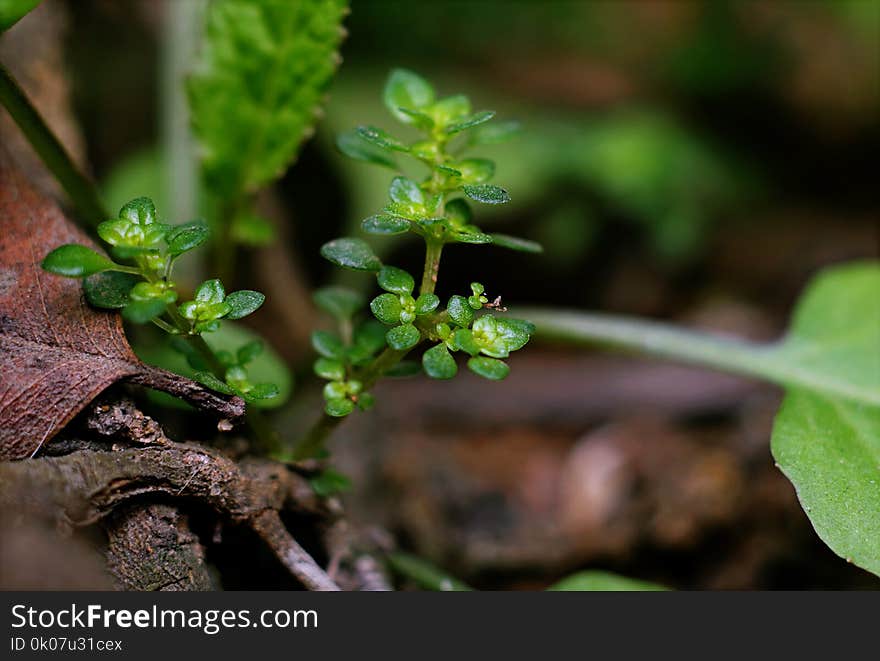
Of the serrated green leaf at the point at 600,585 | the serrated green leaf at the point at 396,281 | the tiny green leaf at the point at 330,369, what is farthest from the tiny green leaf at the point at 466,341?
the serrated green leaf at the point at 600,585

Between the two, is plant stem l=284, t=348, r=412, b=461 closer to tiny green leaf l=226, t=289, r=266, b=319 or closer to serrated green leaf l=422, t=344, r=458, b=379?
serrated green leaf l=422, t=344, r=458, b=379

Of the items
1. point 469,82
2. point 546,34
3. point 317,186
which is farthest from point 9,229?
point 546,34

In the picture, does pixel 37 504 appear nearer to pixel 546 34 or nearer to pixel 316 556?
pixel 316 556

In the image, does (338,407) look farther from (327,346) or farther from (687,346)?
(687,346)

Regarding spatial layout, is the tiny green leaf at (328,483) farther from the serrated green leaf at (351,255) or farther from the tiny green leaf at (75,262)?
the tiny green leaf at (75,262)

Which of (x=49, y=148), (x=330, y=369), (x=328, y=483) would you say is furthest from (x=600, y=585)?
(x=49, y=148)

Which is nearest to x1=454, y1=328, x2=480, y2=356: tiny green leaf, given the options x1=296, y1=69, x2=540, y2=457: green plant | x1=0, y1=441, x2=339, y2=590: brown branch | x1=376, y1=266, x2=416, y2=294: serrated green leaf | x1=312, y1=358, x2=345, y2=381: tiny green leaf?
x1=296, y1=69, x2=540, y2=457: green plant
